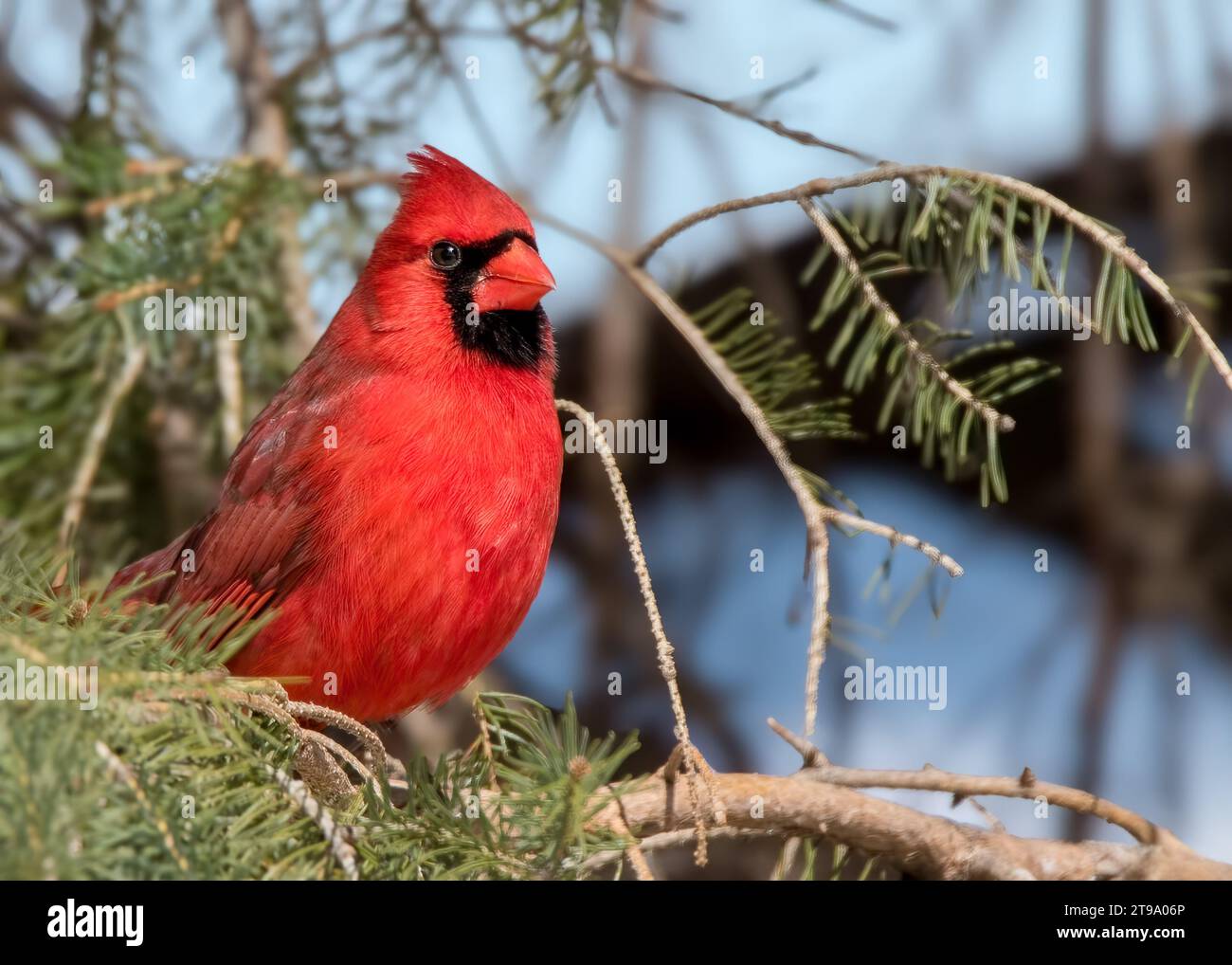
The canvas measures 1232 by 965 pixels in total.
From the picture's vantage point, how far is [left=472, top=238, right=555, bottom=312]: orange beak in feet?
5.47

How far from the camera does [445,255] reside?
1.74 m

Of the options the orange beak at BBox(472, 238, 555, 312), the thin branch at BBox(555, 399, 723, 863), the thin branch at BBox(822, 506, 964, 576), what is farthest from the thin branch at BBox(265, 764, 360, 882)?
the orange beak at BBox(472, 238, 555, 312)

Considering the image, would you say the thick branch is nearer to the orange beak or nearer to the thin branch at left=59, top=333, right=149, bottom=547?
the orange beak

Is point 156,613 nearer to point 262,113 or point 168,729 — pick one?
point 168,729

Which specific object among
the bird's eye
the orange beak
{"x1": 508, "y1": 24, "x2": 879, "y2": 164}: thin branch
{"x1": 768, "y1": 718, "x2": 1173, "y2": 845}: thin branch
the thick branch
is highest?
{"x1": 508, "y1": 24, "x2": 879, "y2": 164}: thin branch

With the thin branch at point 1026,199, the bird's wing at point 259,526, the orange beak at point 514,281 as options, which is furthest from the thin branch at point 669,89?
the bird's wing at point 259,526

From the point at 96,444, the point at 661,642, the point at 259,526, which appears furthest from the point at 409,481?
the point at 96,444

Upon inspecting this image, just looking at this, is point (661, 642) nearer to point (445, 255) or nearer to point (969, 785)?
point (969, 785)

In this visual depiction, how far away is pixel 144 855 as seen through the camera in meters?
1.02

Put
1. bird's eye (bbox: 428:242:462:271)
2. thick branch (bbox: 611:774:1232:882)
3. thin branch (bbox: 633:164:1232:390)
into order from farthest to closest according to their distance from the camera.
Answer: bird's eye (bbox: 428:242:462:271), thick branch (bbox: 611:774:1232:882), thin branch (bbox: 633:164:1232:390)

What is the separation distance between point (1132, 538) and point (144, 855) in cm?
252

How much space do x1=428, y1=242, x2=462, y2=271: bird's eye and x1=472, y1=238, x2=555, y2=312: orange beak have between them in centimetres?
4

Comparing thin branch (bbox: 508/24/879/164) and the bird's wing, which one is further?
the bird's wing

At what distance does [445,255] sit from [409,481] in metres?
0.34
